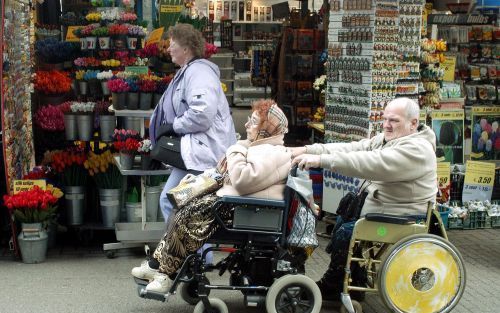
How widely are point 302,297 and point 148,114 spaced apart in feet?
7.72

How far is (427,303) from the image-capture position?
4.92 m

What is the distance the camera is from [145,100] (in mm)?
6738

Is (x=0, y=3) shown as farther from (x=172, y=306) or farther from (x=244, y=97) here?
(x=244, y=97)

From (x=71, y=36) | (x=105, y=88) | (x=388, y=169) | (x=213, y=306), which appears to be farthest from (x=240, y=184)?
(x=71, y=36)

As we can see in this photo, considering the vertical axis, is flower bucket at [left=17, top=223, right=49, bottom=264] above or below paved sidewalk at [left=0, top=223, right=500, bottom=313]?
above

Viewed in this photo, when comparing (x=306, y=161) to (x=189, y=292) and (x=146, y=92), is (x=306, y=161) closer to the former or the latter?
(x=189, y=292)

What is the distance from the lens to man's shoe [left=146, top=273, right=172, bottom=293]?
16.1 feet

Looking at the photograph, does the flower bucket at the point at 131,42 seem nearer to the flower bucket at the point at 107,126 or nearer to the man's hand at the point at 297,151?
the flower bucket at the point at 107,126

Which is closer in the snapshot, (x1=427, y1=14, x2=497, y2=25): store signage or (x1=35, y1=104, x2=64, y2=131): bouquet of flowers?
(x1=35, y1=104, x2=64, y2=131): bouquet of flowers

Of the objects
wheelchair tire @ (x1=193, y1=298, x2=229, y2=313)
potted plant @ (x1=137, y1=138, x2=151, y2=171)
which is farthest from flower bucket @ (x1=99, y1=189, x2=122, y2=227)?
wheelchair tire @ (x1=193, y1=298, x2=229, y2=313)

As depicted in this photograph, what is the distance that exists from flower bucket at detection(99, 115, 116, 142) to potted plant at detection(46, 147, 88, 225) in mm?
251

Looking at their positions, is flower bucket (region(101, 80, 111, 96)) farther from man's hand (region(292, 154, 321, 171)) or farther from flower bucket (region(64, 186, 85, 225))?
man's hand (region(292, 154, 321, 171))

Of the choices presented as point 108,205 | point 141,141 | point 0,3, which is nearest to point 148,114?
point 141,141

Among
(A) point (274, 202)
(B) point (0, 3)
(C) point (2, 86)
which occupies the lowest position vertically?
(A) point (274, 202)
